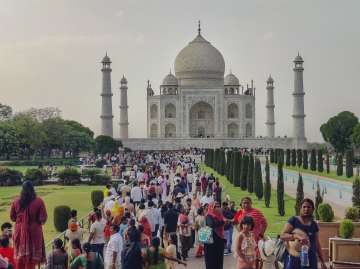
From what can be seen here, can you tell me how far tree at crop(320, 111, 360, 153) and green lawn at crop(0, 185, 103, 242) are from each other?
25.9 meters

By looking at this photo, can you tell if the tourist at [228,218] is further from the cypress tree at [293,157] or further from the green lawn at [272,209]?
the cypress tree at [293,157]

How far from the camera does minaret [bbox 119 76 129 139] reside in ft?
160

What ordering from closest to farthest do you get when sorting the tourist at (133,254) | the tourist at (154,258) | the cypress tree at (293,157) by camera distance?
the tourist at (133,254), the tourist at (154,258), the cypress tree at (293,157)

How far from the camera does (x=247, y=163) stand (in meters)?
17.8

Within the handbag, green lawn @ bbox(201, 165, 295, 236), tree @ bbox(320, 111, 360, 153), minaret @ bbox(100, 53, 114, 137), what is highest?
minaret @ bbox(100, 53, 114, 137)

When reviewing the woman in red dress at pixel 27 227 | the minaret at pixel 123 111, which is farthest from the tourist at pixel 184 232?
the minaret at pixel 123 111

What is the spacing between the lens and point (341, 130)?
1697 inches

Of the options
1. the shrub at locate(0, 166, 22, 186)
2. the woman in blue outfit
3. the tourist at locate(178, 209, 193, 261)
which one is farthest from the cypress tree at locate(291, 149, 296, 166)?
the woman in blue outfit

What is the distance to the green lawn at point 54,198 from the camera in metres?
12.7

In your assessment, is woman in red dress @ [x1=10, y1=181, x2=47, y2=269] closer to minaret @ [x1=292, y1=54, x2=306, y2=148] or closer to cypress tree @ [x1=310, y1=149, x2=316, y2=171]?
cypress tree @ [x1=310, y1=149, x2=316, y2=171]

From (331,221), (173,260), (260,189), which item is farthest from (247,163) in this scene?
(173,260)

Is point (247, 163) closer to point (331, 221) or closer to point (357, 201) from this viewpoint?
point (357, 201)

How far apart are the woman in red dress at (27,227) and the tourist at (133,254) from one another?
0.87 metres

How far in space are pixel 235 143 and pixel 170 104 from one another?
7.23m
